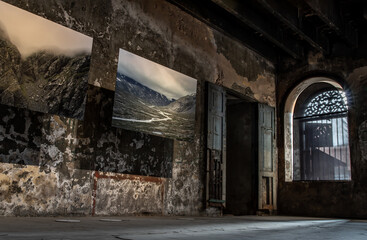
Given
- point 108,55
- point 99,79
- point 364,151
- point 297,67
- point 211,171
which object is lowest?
point 211,171

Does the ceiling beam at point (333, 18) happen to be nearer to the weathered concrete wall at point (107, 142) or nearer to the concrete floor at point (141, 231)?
the weathered concrete wall at point (107, 142)

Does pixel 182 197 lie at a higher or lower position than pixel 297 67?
lower

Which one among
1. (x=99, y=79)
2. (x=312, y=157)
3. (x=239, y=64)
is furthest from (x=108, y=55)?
(x=312, y=157)

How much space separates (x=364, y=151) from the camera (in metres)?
7.30

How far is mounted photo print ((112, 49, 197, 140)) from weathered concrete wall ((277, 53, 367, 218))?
10.7 feet

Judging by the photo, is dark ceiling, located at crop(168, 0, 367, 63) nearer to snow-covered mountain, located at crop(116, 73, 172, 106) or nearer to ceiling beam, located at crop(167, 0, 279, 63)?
ceiling beam, located at crop(167, 0, 279, 63)

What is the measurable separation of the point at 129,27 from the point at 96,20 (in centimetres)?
60

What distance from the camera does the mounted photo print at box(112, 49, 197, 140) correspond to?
17.3ft

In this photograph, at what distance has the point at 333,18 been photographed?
6.81 m

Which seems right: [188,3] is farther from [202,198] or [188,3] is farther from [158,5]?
[202,198]

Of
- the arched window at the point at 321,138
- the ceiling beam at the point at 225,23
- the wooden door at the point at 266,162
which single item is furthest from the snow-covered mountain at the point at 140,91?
the arched window at the point at 321,138

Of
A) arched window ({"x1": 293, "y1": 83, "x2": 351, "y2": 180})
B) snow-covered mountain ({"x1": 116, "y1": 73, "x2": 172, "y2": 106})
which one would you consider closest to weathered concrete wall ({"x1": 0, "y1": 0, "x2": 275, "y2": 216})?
snow-covered mountain ({"x1": 116, "y1": 73, "x2": 172, "y2": 106})

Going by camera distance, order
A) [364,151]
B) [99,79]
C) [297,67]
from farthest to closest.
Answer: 1. [297,67]
2. [364,151]
3. [99,79]

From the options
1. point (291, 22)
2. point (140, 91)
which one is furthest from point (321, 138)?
point (140, 91)
